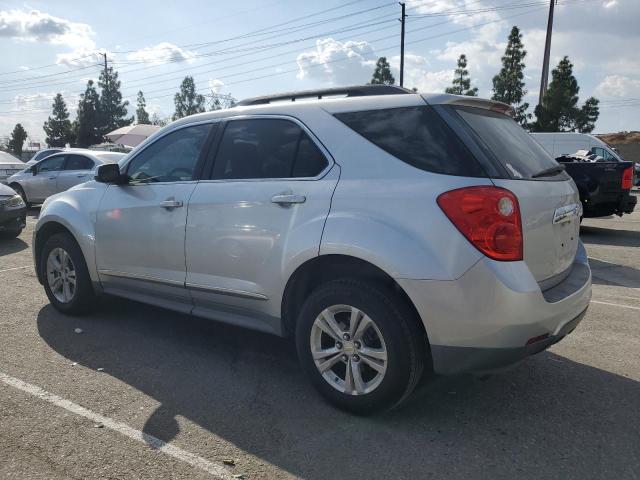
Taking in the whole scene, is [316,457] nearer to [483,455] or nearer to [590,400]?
[483,455]

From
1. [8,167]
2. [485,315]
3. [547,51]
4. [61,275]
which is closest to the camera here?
[485,315]

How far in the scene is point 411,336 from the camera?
2.96 m

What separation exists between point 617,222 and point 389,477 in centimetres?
1343

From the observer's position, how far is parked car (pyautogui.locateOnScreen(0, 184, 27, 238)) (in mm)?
9305

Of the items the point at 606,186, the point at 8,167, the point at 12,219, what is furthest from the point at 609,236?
the point at 8,167

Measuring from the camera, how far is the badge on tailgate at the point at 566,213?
318 cm

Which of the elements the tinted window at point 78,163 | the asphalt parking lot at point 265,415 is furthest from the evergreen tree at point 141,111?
the asphalt parking lot at point 265,415

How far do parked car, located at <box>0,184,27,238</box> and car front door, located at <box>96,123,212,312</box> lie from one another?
18.8 feet

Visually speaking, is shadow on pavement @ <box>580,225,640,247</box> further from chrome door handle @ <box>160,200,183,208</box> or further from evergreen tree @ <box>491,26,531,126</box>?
evergreen tree @ <box>491,26,531,126</box>

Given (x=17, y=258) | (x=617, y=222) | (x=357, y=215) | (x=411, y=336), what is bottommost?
(x=617, y=222)

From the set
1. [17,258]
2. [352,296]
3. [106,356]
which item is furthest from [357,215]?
[17,258]

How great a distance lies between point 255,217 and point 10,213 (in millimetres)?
7571

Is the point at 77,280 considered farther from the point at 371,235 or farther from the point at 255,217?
the point at 371,235

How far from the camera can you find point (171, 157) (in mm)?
4359
